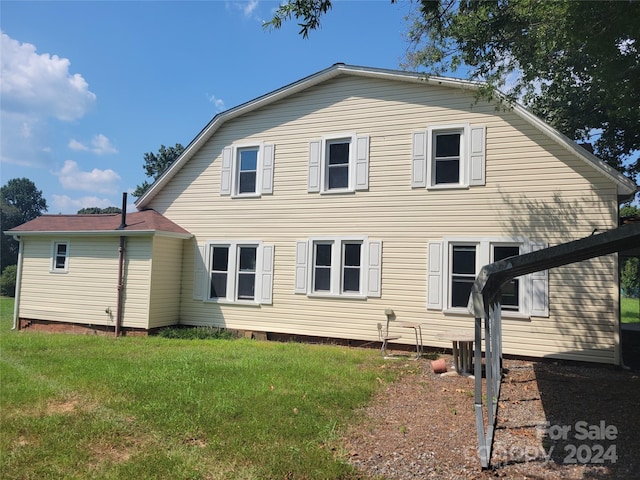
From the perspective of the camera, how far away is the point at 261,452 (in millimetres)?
4328

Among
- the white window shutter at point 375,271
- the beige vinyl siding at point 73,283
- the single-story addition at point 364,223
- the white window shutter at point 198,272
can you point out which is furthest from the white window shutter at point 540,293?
the beige vinyl siding at point 73,283

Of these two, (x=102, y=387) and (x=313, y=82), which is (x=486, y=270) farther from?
(x=313, y=82)

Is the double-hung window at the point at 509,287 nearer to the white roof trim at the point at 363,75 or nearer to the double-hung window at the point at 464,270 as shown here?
the double-hung window at the point at 464,270

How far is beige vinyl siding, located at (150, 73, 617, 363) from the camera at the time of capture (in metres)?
9.04

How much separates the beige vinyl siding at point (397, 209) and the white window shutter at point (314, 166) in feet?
0.54

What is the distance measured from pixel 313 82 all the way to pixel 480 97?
14.7 feet

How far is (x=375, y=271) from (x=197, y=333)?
534 cm

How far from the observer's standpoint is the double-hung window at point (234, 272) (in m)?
11.8

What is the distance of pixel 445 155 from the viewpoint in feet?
34.5

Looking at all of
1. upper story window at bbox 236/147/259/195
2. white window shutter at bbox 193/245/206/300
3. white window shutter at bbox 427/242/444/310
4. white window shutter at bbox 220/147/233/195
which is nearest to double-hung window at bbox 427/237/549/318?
white window shutter at bbox 427/242/444/310

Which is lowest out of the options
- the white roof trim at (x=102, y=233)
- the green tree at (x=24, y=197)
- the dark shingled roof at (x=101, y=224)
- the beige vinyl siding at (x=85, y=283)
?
the beige vinyl siding at (x=85, y=283)

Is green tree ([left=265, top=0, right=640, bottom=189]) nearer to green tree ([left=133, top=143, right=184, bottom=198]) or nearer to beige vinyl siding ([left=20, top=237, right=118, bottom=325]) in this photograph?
beige vinyl siding ([left=20, top=237, right=118, bottom=325])

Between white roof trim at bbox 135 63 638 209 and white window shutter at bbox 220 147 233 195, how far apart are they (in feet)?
2.73

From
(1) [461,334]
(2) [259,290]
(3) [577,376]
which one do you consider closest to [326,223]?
(2) [259,290]
